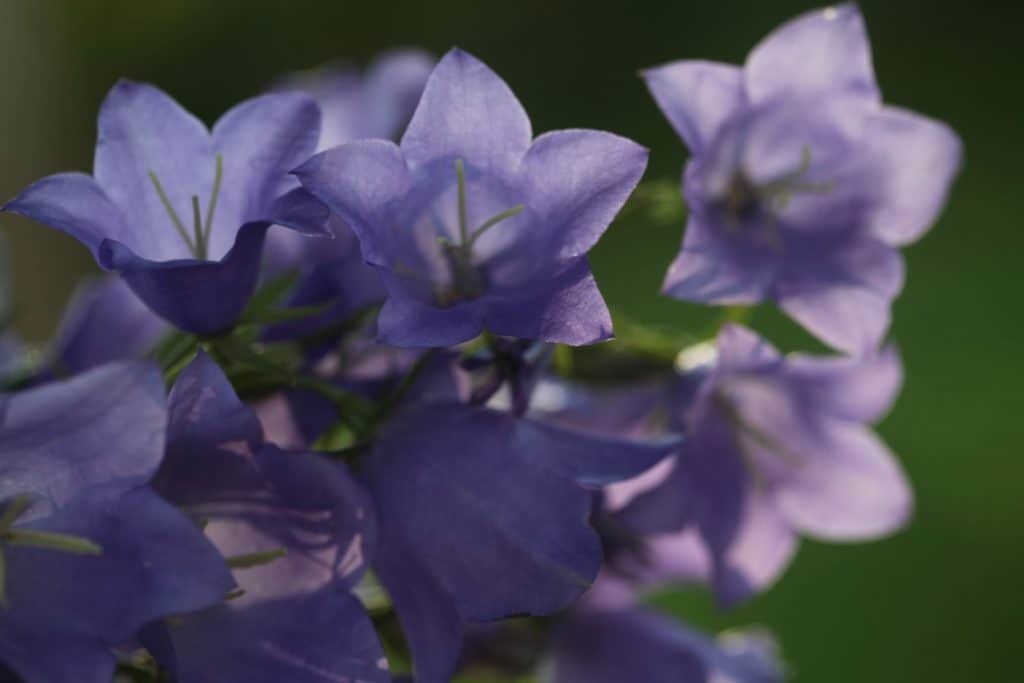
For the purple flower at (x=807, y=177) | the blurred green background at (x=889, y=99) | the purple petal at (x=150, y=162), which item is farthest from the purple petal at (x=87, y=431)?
the blurred green background at (x=889, y=99)

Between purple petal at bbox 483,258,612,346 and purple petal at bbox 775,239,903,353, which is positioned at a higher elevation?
purple petal at bbox 483,258,612,346

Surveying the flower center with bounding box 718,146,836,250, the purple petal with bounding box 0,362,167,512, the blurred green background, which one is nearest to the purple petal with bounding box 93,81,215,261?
the purple petal with bounding box 0,362,167,512

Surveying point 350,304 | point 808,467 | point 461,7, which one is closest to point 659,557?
point 808,467

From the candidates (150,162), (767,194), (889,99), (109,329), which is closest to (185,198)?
(150,162)

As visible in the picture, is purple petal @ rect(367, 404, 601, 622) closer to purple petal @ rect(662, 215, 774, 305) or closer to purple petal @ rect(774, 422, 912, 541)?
purple petal @ rect(662, 215, 774, 305)

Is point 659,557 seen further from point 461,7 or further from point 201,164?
point 461,7

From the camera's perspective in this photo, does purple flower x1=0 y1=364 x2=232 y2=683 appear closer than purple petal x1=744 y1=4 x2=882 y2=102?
Yes

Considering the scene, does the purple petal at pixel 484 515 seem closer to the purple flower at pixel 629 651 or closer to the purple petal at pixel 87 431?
the purple petal at pixel 87 431
